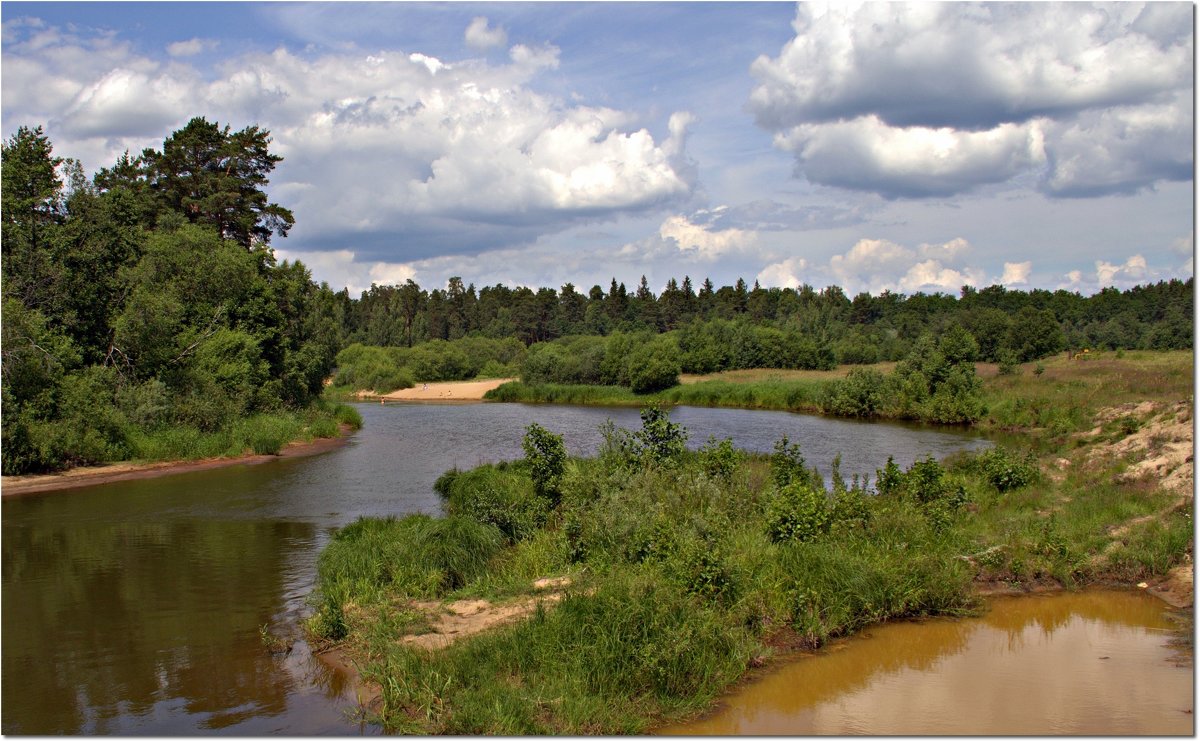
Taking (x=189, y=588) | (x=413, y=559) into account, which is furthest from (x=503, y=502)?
(x=189, y=588)

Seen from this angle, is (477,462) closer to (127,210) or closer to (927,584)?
(127,210)

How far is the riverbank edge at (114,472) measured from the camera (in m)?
23.2

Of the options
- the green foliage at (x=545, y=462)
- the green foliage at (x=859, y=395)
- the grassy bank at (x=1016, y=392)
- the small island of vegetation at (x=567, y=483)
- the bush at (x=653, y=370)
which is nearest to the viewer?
the small island of vegetation at (x=567, y=483)

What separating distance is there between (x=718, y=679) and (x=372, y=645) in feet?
12.6

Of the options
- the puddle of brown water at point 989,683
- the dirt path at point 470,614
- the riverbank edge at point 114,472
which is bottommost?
the puddle of brown water at point 989,683

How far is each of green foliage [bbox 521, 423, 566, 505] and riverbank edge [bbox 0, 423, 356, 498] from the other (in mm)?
13892

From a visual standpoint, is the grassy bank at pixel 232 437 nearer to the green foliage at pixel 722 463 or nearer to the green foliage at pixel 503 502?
the green foliage at pixel 503 502

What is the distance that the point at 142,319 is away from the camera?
29.3 meters

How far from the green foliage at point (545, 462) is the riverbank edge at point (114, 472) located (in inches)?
547

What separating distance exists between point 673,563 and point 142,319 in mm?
25038

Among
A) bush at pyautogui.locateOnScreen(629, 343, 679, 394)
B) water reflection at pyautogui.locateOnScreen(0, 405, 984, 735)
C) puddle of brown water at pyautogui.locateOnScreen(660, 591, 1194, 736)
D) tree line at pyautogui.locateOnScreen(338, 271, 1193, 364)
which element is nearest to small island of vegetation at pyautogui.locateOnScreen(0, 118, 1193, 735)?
puddle of brown water at pyautogui.locateOnScreen(660, 591, 1194, 736)

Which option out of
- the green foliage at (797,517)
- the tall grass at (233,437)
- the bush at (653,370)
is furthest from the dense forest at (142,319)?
the bush at (653,370)

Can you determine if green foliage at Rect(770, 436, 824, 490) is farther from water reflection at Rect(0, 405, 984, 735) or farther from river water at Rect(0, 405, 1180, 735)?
river water at Rect(0, 405, 1180, 735)

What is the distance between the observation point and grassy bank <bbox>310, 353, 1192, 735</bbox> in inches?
332
